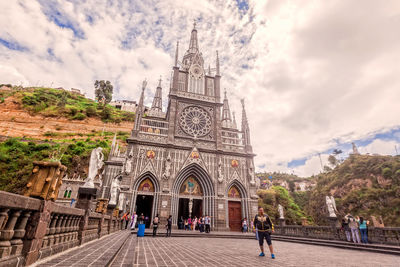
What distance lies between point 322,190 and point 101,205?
57118 mm

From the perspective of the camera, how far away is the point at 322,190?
51031 millimetres

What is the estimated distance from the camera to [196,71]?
2684 centimetres

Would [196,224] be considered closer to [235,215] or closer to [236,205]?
[235,215]

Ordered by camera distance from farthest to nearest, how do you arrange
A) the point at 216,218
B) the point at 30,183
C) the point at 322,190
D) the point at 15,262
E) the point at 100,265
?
the point at 322,190, the point at 216,218, the point at 100,265, the point at 30,183, the point at 15,262

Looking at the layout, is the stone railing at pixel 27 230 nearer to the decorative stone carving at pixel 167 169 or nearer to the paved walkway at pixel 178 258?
the paved walkway at pixel 178 258

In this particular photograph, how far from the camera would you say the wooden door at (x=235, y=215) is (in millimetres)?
20406

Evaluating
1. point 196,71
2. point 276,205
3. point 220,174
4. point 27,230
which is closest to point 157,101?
point 196,71

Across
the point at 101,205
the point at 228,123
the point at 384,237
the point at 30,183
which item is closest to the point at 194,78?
the point at 228,123

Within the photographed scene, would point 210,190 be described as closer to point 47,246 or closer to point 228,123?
point 228,123

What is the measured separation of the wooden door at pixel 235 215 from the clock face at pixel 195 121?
8558 millimetres

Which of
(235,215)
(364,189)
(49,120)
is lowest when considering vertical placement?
(235,215)

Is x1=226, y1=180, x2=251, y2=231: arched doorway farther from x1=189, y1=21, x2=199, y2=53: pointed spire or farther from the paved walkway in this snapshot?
x1=189, y1=21, x2=199, y2=53: pointed spire

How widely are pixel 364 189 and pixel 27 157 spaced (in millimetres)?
67117

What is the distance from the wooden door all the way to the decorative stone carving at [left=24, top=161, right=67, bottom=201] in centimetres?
2009
